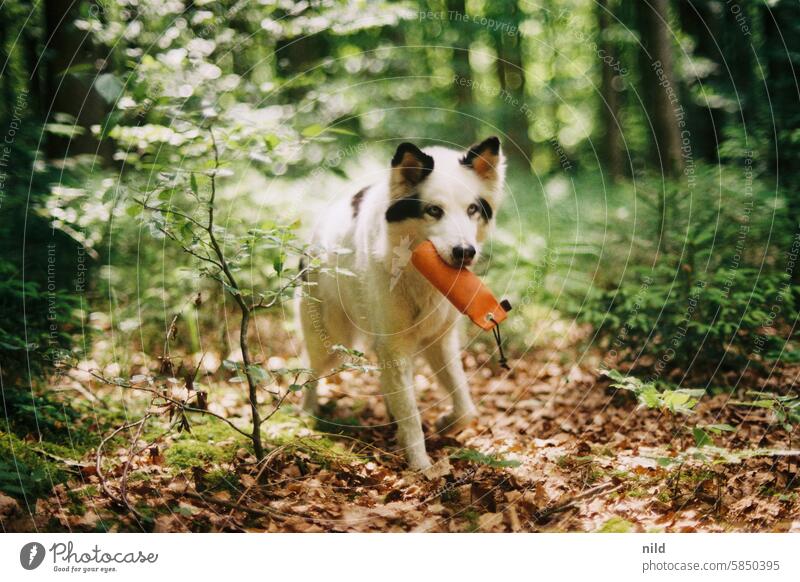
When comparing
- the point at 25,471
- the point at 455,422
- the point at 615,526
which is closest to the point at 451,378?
the point at 455,422

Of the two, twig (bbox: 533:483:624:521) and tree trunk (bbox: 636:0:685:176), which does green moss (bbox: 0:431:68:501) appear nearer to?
twig (bbox: 533:483:624:521)

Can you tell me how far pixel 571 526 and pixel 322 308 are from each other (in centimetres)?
255

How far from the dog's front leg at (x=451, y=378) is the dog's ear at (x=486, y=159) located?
4.06ft

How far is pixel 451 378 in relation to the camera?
4824mm

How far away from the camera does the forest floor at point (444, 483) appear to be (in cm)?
351

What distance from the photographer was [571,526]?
3.60 m

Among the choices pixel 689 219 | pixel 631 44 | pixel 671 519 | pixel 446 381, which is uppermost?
pixel 631 44

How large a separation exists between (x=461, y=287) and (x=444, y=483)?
1.29 meters

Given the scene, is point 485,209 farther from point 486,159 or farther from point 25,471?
point 25,471

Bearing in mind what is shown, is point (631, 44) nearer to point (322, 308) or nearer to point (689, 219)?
point (689, 219)

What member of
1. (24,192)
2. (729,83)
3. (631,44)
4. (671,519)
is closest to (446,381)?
(671,519)

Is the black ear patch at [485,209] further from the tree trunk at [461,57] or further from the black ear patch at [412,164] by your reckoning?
the tree trunk at [461,57]
